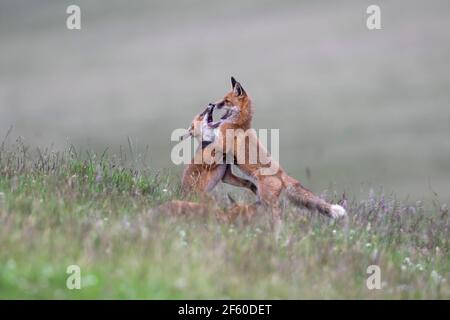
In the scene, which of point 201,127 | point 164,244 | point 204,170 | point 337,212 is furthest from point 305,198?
point 164,244

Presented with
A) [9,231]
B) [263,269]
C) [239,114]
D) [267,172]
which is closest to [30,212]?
[9,231]

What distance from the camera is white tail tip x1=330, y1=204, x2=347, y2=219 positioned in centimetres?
1366

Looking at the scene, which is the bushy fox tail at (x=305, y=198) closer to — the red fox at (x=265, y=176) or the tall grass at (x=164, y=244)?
the red fox at (x=265, y=176)

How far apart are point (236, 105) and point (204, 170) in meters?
2.03

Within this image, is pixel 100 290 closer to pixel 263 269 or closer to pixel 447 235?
pixel 263 269

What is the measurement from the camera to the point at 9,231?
973cm

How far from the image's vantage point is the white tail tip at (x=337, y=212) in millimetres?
13658

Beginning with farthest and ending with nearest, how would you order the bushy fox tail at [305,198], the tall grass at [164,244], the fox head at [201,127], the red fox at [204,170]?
the fox head at [201,127]
the red fox at [204,170]
the bushy fox tail at [305,198]
the tall grass at [164,244]

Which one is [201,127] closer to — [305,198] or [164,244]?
[305,198]

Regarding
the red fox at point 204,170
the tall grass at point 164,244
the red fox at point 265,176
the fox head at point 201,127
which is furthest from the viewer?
the fox head at point 201,127

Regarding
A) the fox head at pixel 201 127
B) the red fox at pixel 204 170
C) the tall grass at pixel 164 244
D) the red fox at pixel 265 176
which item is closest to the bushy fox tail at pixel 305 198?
the red fox at pixel 265 176

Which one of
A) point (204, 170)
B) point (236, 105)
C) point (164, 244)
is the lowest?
point (164, 244)

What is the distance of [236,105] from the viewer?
1655cm

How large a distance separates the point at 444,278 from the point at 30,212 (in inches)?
204
